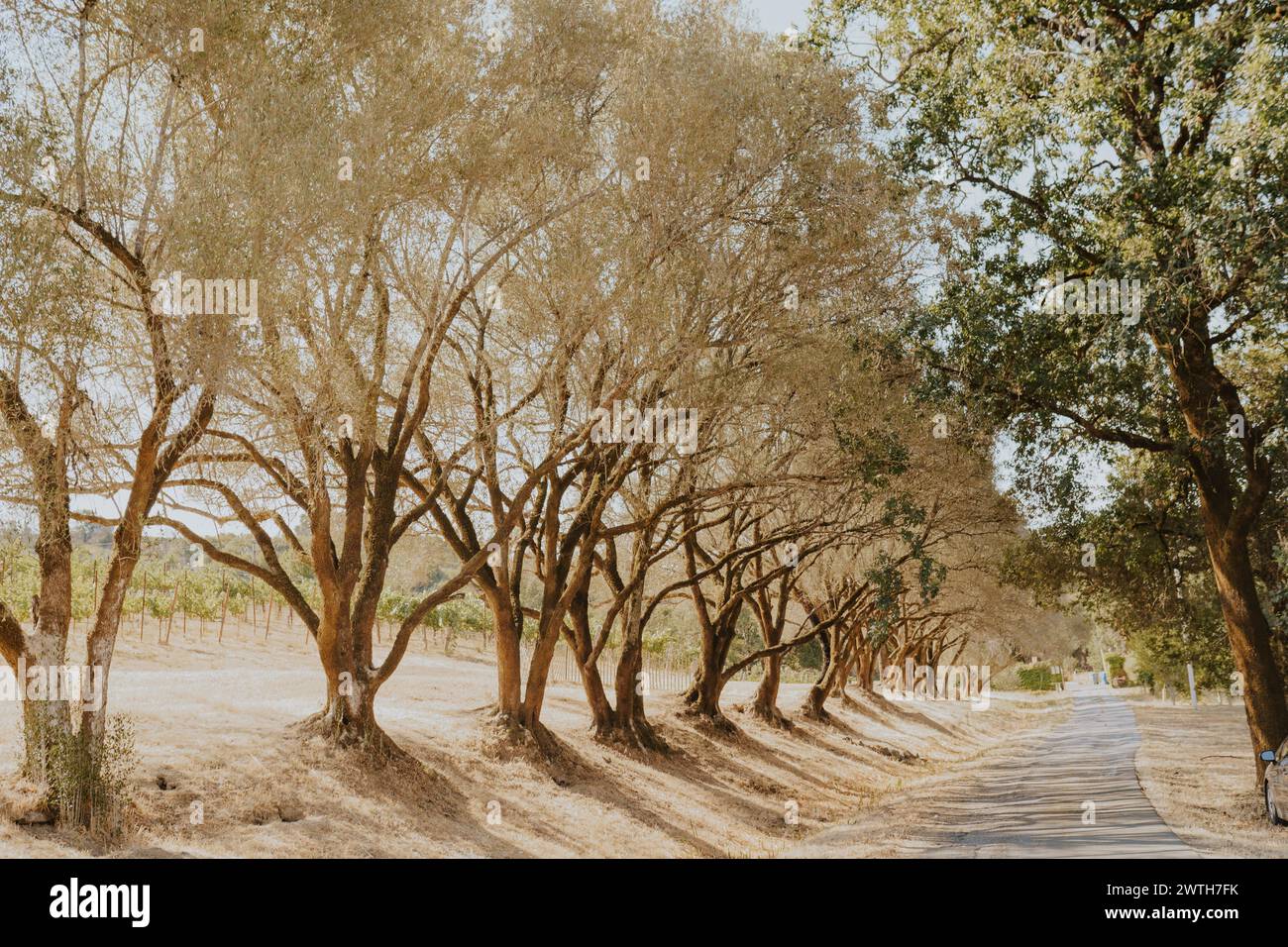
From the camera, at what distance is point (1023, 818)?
17703 mm

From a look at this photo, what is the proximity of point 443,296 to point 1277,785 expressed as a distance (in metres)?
13.8

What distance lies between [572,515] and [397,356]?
4912 millimetres

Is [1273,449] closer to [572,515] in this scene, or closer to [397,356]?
[572,515]

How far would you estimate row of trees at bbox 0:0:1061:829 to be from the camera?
11367 mm

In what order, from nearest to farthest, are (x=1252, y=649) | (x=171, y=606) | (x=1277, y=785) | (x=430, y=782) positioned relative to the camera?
(x=1277, y=785) → (x=430, y=782) → (x=1252, y=649) → (x=171, y=606)

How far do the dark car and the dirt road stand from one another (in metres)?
1.46

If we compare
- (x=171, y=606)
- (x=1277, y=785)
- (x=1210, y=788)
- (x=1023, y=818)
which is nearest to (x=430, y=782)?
(x=1023, y=818)

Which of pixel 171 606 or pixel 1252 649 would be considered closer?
pixel 1252 649

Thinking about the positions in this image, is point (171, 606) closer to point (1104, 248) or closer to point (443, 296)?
point (443, 296)

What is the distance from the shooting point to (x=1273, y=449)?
15922mm

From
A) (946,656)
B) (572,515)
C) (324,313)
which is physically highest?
(324,313)

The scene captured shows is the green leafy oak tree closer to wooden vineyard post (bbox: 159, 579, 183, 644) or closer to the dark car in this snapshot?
the dark car
